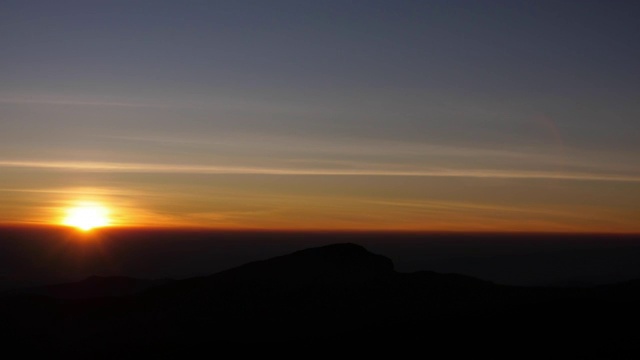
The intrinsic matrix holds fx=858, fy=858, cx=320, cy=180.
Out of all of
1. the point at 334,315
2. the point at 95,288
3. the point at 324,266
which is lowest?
the point at 95,288

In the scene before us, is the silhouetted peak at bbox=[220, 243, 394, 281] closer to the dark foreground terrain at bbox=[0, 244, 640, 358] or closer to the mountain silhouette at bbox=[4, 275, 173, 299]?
the dark foreground terrain at bbox=[0, 244, 640, 358]

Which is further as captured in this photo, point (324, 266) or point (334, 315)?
point (324, 266)

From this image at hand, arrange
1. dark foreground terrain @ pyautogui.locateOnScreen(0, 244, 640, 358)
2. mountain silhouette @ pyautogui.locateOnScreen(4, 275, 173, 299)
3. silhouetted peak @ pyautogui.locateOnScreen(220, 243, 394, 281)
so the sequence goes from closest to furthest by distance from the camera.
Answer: dark foreground terrain @ pyautogui.locateOnScreen(0, 244, 640, 358) → silhouetted peak @ pyautogui.locateOnScreen(220, 243, 394, 281) → mountain silhouette @ pyautogui.locateOnScreen(4, 275, 173, 299)

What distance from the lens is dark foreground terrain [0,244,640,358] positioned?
3120cm

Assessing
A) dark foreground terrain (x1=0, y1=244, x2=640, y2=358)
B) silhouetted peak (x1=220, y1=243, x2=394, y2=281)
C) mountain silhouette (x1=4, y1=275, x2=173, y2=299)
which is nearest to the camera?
dark foreground terrain (x1=0, y1=244, x2=640, y2=358)

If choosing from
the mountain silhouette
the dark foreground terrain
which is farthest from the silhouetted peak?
the mountain silhouette

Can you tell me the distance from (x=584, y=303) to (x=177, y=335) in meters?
16.7

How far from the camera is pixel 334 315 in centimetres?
3709

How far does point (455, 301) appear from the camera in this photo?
38031 millimetres

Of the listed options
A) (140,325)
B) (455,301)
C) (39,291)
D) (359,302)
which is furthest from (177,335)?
(39,291)

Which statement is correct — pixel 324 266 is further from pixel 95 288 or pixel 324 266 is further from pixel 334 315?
pixel 95 288

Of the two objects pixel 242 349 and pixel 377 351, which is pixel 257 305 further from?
pixel 377 351

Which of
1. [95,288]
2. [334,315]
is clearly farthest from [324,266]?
[95,288]

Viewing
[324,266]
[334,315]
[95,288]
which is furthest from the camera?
[95,288]
